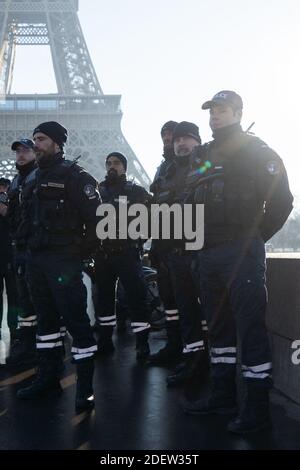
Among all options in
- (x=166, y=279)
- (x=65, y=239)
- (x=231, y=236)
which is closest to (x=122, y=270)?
(x=166, y=279)

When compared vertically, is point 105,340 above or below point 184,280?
below

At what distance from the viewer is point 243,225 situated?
374cm

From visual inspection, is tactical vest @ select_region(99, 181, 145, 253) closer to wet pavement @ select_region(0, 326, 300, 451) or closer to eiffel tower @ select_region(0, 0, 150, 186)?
wet pavement @ select_region(0, 326, 300, 451)

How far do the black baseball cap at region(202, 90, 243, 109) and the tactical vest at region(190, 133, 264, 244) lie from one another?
234mm

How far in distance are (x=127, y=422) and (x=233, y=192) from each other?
5.44 ft

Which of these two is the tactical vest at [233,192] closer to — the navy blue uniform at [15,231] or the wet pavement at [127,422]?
the wet pavement at [127,422]

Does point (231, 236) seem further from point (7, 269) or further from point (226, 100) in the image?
point (7, 269)

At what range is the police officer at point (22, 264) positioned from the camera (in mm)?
5471

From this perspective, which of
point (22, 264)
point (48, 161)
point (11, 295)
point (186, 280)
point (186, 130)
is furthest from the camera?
point (11, 295)

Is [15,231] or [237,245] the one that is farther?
[15,231]

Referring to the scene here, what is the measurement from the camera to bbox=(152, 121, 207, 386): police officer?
490 cm

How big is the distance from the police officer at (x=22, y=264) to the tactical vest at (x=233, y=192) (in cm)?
215
